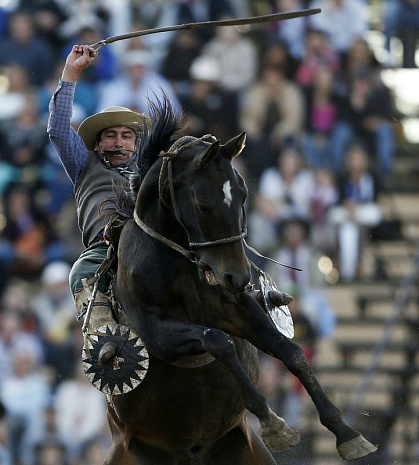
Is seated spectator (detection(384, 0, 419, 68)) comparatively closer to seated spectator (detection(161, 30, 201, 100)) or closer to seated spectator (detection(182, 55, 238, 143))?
seated spectator (detection(182, 55, 238, 143))

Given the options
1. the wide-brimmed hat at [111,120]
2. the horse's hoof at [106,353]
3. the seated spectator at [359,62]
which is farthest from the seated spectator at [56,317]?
the horse's hoof at [106,353]

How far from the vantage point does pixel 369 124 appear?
486 inches

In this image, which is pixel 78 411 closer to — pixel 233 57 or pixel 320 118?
pixel 320 118

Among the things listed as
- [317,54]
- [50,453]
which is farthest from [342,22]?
[50,453]

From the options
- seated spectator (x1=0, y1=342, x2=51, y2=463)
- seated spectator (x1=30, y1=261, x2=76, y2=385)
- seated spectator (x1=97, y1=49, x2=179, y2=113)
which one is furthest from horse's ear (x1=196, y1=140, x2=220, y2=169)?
seated spectator (x1=97, y1=49, x2=179, y2=113)

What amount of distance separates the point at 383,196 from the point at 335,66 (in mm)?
1559

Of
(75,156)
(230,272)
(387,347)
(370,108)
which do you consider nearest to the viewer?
(230,272)

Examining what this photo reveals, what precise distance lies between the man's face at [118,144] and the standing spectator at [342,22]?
6.42 m

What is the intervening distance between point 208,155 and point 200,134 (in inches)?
261

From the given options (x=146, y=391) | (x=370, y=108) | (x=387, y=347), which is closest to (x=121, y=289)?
(x=146, y=391)

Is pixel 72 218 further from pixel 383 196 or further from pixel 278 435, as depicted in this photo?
pixel 278 435

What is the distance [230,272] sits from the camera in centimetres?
505

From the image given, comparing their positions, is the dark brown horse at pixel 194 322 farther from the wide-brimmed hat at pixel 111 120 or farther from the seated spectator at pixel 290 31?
the seated spectator at pixel 290 31

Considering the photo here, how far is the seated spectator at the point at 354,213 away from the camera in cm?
1166
